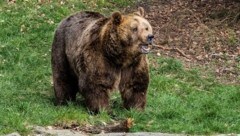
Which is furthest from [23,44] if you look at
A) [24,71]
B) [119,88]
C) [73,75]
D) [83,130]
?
[83,130]

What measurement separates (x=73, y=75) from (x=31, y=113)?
139cm

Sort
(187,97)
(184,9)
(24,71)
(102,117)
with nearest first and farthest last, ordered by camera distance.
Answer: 1. (102,117)
2. (187,97)
3. (24,71)
4. (184,9)

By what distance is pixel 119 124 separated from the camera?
25.8 feet

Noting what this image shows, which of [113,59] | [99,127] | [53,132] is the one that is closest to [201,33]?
[113,59]

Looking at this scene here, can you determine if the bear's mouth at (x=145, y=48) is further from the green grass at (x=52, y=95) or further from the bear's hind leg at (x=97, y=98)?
the green grass at (x=52, y=95)

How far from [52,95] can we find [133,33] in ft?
8.22

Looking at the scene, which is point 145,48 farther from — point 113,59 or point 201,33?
point 201,33

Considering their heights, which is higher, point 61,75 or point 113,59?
point 113,59

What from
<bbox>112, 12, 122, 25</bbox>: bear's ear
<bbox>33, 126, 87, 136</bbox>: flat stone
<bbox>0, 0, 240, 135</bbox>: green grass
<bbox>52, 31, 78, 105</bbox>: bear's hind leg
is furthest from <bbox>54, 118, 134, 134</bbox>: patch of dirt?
<bbox>52, 31, 78, 105</bbox>: bear's hind leg

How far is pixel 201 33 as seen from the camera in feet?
46.0

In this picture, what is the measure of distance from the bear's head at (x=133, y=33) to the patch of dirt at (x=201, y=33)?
3441 millimetres

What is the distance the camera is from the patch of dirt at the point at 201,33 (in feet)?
40.8

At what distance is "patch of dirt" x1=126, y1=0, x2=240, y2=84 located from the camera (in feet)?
40.8

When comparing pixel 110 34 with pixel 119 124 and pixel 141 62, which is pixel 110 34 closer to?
pixel 141 62
